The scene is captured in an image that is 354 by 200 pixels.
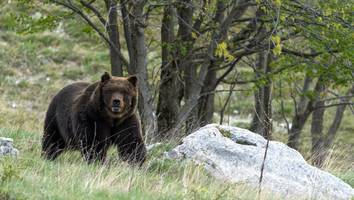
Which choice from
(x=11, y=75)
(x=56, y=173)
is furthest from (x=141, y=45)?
(x=11, y=75)

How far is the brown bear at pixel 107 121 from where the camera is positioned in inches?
386

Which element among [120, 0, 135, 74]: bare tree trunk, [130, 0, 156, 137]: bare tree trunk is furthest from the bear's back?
[130, 0, 156, 137]: bare tree trunk

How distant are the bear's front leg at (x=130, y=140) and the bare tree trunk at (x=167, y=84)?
4889 mm

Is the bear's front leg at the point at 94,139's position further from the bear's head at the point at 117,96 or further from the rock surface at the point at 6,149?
the rock surface at the point at 6,149

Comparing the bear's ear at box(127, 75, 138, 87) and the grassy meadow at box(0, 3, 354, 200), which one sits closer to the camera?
the grassy meadow at box(0, 3, 354, 200)

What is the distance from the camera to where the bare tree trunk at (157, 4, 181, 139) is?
598 inches

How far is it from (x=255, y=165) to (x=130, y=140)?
1670 mm

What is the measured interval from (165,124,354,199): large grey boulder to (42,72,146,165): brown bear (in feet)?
1.82

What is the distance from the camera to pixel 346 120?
24984mm

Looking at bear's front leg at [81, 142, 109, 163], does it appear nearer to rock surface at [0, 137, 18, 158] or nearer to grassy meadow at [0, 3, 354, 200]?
grassy meadow at [0, 3, 354, 200]

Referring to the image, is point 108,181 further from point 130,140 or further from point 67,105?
point 67,105

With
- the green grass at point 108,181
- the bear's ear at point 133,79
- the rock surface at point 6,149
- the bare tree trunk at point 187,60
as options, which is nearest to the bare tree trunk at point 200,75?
the bare tree trunk at point 187,60

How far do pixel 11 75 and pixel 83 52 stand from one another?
335 cm

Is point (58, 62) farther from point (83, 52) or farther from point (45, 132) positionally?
point (45, 132)
